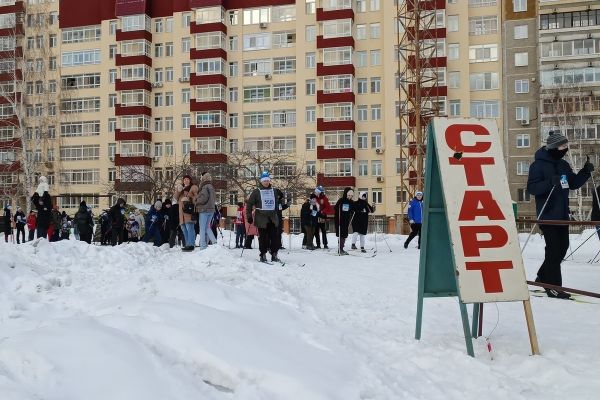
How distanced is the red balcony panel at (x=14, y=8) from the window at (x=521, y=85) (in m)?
51.5

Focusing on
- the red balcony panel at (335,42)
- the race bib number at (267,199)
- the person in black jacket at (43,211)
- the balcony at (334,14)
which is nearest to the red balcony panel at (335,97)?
the red balcony panel at (335,42)

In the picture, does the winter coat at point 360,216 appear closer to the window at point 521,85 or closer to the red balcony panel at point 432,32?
the red balcony panel at point 432,32

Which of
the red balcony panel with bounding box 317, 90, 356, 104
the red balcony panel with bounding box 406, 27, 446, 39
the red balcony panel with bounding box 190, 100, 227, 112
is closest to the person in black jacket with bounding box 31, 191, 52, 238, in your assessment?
the red balcony panel with bounding box 317, 90, 356, 104

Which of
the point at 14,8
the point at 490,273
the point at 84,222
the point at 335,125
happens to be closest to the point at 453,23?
the point at 335,125

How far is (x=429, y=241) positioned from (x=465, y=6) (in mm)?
50951

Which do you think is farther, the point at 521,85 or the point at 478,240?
the point at 521,85

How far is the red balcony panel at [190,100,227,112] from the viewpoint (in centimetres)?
5434

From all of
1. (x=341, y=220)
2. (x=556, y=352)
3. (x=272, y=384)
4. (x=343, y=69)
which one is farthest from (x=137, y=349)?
(x=343, y=69)

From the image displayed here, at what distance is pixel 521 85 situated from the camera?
50.6 meters

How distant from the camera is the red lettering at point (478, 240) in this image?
423cm

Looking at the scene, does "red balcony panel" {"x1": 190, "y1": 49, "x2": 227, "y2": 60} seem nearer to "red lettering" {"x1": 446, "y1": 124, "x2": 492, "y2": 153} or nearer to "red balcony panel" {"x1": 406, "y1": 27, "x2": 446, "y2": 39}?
"red balcony panel" {"x1": 406, "y1": 27, "x2": 446, "y2": 39}

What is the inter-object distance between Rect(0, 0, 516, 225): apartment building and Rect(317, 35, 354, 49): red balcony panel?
0.31 feet

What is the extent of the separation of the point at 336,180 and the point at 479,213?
4722 centimetres

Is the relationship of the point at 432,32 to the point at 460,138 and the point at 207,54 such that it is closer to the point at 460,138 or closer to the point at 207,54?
the point at 207,54
